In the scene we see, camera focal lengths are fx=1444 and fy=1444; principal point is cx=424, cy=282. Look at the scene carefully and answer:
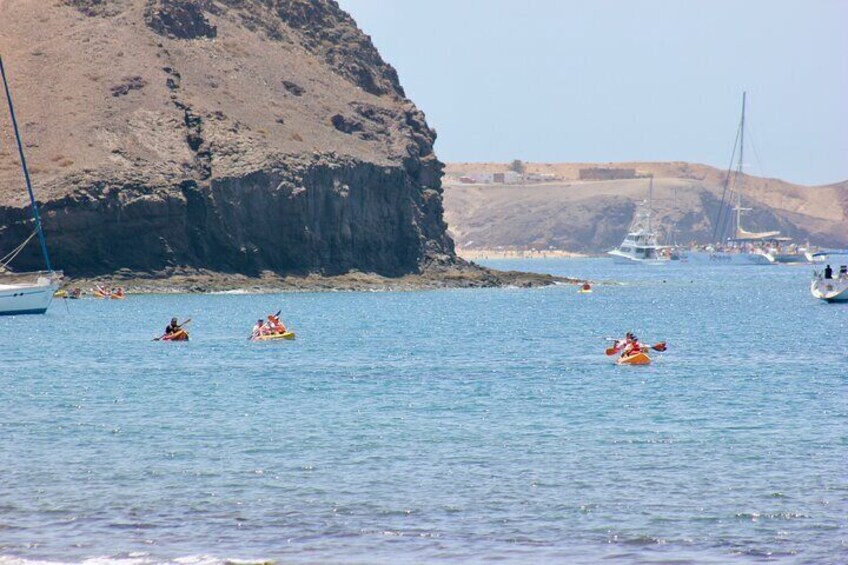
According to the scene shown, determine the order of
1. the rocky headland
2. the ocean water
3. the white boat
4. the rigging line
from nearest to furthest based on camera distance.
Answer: the ocean water, the white boat, the rigging line, the rocky headland

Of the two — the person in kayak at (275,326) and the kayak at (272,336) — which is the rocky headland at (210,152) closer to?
the person in kayak at (275,326)

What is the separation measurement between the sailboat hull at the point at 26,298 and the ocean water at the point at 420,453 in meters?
20.0

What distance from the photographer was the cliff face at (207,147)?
112m

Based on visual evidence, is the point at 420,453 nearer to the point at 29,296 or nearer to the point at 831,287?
the point at 29,296

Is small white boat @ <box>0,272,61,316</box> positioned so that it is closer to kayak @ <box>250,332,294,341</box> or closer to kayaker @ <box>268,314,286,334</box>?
kayaker @ <box>268,314,286,334</box>

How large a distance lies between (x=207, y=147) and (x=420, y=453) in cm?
9411

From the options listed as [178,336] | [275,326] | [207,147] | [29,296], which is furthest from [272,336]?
[207,147]

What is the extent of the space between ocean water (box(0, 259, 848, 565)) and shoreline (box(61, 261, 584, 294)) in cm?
4497

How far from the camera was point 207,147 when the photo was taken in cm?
12250

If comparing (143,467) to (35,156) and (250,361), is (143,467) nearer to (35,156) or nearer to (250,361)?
(250,361)

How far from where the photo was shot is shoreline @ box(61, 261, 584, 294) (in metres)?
110

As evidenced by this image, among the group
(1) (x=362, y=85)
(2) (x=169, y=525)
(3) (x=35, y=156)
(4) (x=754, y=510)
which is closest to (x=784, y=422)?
(4) (x=754, y=510)

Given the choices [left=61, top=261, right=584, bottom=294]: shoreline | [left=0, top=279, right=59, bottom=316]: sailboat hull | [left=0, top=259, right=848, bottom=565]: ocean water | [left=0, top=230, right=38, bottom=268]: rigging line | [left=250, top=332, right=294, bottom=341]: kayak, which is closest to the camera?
[left=0, top=259, right=848, bottom=565]: ocean water

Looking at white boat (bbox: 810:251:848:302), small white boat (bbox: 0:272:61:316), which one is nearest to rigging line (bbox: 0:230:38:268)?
small white boat (bbox: 0:272:61:316)
